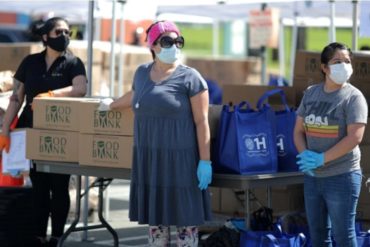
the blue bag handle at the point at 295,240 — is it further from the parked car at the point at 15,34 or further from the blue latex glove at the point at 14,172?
the parked car at the point at 15,34

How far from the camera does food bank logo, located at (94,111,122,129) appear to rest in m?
6.71

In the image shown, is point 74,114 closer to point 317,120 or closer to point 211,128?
point 211,128

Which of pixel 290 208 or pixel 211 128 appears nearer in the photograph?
pixel 211 128

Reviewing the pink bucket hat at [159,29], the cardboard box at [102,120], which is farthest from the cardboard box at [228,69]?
the pink bucket hat at [159,29]

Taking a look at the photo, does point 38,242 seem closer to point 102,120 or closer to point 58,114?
point 58,114

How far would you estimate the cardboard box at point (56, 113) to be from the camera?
698cm

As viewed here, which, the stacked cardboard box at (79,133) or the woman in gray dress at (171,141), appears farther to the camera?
the stacked cardboard box at (79,133)

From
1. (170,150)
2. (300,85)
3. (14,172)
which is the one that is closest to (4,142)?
(14,172)

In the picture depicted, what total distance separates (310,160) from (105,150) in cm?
172

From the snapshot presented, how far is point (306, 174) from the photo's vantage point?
19.2ft

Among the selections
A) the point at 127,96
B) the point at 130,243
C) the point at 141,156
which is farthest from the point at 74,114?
the point at 130,243

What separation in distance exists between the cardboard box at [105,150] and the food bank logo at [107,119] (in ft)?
0.27

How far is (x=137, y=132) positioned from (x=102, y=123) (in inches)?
28.4

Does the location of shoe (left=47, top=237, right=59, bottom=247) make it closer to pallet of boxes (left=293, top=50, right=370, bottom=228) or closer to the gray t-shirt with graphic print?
pallet of boxes (left=293, top=50, right=370, bottom=228)
